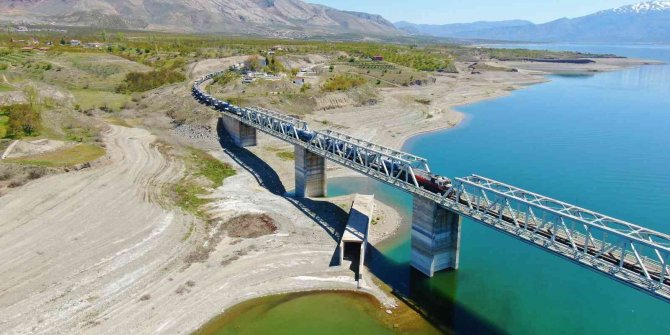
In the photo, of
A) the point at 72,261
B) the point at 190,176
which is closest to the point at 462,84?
the point at 190,176

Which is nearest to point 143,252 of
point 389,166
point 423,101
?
point 389,166

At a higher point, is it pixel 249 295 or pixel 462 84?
pixel 462 84

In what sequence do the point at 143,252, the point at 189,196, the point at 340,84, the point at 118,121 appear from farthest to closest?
1. the point at 340,84
2. the point at 118,121
3. the point at 189,196
4. the point at 143,252

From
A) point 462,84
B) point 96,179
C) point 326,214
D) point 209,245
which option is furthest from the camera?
point 462,84

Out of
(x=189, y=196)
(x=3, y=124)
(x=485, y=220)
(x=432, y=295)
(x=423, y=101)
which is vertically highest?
(x=3, y=124)

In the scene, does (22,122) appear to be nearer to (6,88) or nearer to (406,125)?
(6,88)

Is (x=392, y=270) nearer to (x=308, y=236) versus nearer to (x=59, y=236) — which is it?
(x=308, y=236)

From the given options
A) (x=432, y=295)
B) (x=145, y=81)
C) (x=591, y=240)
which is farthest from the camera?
(x=145, y=81)

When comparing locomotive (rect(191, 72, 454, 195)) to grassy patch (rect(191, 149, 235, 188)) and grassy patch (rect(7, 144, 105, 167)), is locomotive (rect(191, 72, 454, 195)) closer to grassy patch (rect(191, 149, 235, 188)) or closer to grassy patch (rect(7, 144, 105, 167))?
grassy patch (rect(191, 149, 235, 188))
